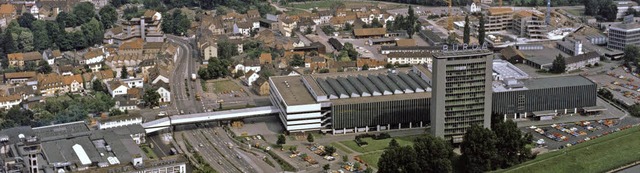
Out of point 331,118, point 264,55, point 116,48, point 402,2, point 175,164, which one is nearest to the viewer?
point 175,164

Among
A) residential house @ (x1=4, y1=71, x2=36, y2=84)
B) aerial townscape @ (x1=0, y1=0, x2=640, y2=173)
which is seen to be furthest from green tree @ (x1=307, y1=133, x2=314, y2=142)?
residential house @ (x1=4, y1=71, x2=36, y2=84)

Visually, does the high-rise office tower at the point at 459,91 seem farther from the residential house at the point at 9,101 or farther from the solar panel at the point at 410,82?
the residential house at the point at 9,101

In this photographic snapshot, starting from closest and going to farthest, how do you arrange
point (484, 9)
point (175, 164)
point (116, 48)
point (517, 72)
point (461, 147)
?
point (175, 164) < point (461, 147) < point (517, 72) < point (116, 48) < point (484, 9)

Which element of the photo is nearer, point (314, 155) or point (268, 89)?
point (314, 155)

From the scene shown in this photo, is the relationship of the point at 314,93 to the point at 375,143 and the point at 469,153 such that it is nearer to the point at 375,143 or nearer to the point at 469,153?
the point at 375,143

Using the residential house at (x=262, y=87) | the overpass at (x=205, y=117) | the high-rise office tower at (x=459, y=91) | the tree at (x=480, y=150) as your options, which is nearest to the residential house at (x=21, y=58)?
the residential house at (x=262, y=87)

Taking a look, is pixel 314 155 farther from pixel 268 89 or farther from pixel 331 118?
Result: pixel 268 89

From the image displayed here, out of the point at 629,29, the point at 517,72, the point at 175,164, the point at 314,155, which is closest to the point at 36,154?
the point at 175,164
